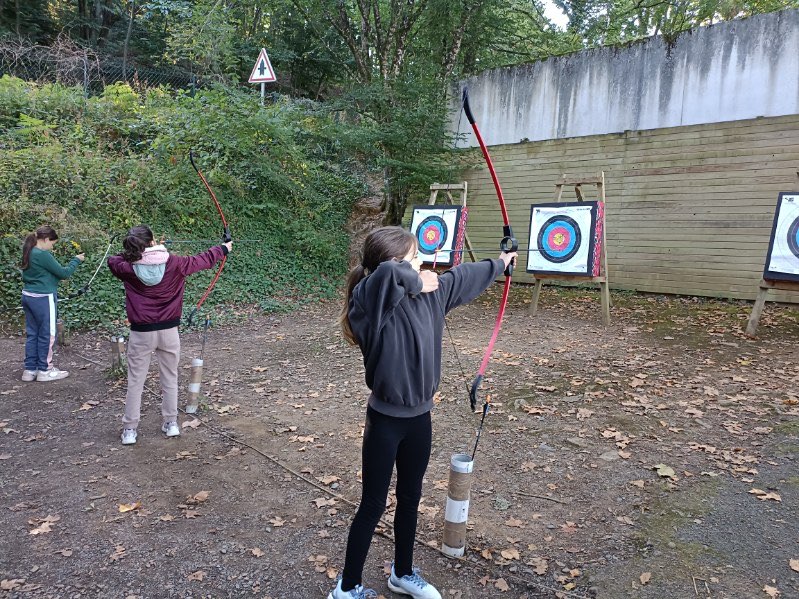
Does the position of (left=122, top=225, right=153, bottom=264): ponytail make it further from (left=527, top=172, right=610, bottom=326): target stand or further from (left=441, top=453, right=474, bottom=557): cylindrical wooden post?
(left=527, top=172, right=610, bottom=326): target stand

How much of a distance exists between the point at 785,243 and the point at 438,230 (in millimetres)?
4048

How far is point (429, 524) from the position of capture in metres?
2.63

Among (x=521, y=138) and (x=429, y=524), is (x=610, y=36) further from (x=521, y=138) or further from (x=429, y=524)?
(x=429, y=524)

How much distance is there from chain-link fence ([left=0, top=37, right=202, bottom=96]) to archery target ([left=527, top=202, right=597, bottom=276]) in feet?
23.3

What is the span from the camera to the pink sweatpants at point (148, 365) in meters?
3.38

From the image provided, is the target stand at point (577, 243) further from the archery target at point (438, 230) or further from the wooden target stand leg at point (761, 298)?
the wooden target stand leg at point (761, 298)

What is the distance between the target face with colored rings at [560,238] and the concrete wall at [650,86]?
2.52m

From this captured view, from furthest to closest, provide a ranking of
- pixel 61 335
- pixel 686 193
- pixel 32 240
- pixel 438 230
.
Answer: pixel 438 230
pixel 686 193
pixel 61 335
pixel 32 240

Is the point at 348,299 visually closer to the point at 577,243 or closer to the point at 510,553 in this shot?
the point at 510,553

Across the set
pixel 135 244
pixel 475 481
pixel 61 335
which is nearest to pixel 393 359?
pixel 475 481

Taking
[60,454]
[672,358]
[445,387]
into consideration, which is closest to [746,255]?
[672,358]

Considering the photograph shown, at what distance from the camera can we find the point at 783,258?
549 cm

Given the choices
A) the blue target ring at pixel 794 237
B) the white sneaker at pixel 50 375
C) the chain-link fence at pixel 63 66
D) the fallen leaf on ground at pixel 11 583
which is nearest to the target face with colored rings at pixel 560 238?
the blue target ring at pixel 794 237

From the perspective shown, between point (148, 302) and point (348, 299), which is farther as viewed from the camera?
point (148, 302)
